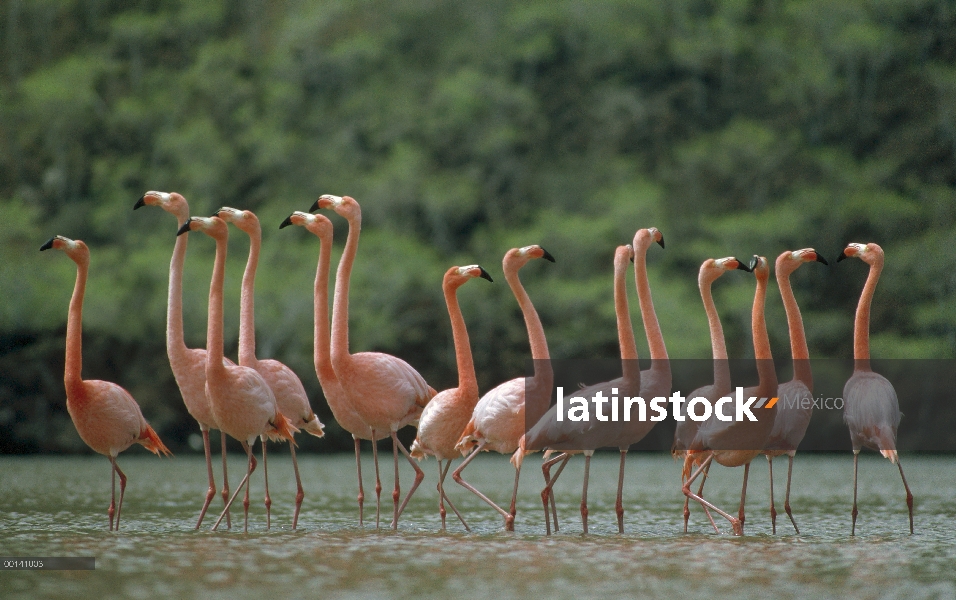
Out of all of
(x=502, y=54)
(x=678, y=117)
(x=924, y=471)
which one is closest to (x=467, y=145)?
(x=502, y=54)

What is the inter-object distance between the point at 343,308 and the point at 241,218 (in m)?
1.05

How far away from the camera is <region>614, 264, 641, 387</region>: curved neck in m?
7.63

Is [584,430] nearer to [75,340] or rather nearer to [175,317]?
[175,317]

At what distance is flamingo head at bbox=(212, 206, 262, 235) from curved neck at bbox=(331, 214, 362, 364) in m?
0.73

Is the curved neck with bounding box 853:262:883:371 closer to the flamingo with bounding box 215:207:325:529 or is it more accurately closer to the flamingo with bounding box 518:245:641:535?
the flamingo with bounding box 518:245:641:535

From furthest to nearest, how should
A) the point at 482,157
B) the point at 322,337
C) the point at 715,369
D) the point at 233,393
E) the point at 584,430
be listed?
the point at 482,157 < the point at 322,337 < the point at 715,369 < the point at 233,393 < the point at 584,430

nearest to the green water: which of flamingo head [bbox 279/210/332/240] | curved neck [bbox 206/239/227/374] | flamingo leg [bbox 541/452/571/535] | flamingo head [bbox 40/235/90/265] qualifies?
flamingo leg [bbox 541/452/571/535]

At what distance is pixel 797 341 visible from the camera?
27.3 ft

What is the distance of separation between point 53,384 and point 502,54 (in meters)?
14.7

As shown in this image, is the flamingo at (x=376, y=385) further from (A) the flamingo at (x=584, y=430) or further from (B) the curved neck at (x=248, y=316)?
(A) the flamingo at (x=584, y=430)

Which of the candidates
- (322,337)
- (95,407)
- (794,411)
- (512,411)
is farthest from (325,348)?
(794,411)

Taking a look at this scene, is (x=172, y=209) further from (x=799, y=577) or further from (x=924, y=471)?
(x=924, y=471)

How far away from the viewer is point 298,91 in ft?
89.8

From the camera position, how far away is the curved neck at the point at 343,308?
8.30 metres
